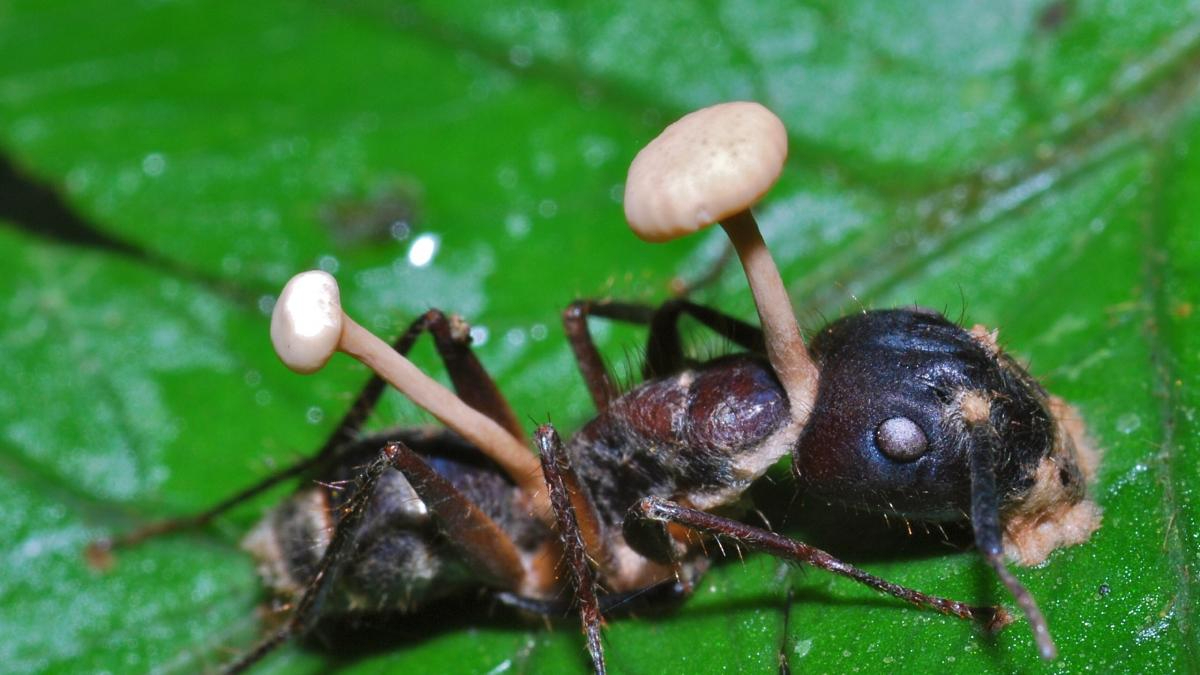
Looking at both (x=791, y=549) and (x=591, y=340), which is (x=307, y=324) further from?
(x=791, y=549)

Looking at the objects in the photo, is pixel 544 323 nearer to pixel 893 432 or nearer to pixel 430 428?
pixel 430 428

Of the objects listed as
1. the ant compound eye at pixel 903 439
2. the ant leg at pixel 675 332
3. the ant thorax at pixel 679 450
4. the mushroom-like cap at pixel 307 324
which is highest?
the mushroom-like cap at pixel 307 324

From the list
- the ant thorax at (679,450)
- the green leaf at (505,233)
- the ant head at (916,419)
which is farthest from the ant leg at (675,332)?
the ant head at (916,419)

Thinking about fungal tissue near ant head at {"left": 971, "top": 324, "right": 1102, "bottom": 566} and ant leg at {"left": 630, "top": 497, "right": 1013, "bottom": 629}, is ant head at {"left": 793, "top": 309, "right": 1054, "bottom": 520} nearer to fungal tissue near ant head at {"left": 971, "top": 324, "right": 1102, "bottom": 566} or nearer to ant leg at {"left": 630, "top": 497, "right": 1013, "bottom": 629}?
fungal tissue near ant head at {"left": 971, "top": 324, "right": 1102, "bottom": 566}

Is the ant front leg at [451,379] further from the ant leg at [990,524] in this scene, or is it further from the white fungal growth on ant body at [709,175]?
the ant leg at [990,524]

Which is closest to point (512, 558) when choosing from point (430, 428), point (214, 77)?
point (430, 428)

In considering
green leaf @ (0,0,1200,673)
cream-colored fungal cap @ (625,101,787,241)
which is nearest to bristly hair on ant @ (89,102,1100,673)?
cream-colored fungal cap @ (625,101,787,241)

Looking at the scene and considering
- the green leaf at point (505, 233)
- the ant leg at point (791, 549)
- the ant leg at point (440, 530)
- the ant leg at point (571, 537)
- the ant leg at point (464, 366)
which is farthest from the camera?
the ant leg at point (464, 366)
